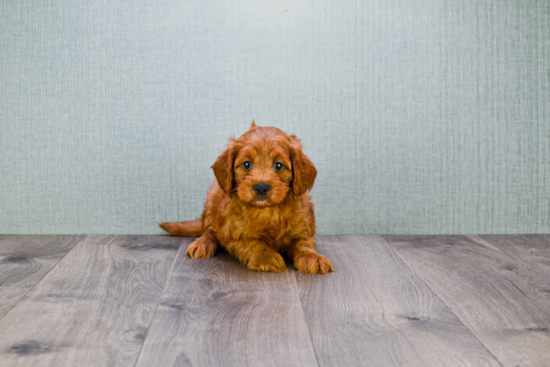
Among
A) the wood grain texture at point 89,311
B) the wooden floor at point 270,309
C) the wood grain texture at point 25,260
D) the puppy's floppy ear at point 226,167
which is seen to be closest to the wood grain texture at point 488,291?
the wooden floor at point 270,309

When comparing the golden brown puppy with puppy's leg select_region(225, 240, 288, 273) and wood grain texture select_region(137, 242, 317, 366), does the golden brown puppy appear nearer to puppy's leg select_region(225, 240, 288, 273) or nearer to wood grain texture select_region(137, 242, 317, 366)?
puppy's leg select_region(225, 240, 288, 273)

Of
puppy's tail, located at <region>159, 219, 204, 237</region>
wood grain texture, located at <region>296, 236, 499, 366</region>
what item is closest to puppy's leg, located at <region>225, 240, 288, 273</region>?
wood grain texture, located at <region>296, 236, 499, 366</region>

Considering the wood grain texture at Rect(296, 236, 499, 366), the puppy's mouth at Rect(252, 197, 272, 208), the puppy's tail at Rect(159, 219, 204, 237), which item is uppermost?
the puppy's mouth at Rect(252, 197, 272, 208)

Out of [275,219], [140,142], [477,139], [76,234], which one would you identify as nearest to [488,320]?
[275,219]

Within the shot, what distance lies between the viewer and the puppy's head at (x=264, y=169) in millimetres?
1888

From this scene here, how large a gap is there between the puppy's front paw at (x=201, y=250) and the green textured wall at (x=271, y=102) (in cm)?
47

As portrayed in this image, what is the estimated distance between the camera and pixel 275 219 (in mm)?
1997

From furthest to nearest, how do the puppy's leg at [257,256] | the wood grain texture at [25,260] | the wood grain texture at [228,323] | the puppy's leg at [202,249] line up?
the puppy's leg at [202,249], the puppy's leg at [257,256], the wood grain texture at [25,260], the wood grain texture at [228,323]

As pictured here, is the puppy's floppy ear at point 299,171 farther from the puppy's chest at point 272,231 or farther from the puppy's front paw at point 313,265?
the puppy's front paw at point 313,265

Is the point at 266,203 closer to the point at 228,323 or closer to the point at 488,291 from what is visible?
the point at 228,323

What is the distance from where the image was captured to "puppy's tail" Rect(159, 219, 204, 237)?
249 cm

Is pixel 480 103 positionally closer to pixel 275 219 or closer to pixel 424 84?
pixel 424 84

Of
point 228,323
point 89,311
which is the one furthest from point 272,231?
point 89,311

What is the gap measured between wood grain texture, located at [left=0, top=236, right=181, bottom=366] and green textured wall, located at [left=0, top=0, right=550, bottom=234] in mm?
564
